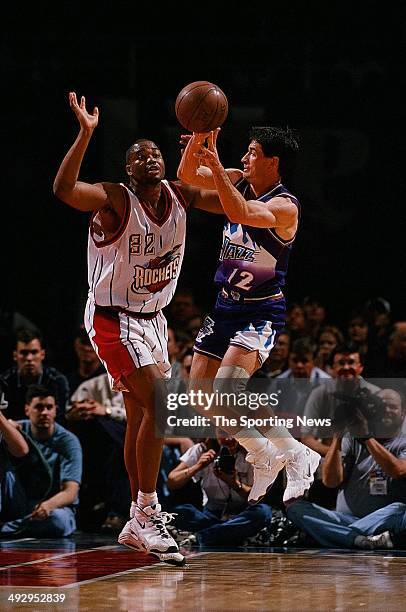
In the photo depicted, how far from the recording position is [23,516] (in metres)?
8.02

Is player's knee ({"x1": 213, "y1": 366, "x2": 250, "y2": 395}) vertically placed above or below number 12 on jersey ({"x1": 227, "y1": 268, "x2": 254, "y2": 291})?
below

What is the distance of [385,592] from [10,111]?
8.05 metres

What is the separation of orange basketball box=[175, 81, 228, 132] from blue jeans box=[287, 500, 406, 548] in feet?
8.96

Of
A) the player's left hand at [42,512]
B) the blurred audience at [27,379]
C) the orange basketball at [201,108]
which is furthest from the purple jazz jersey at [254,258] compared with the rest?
the blurred audience at [27,379]

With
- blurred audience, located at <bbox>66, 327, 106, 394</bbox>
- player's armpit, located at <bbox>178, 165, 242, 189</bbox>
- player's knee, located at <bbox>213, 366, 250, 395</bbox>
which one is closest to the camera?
player's knee, located at <bbox>213, 366, 250, 395</bbox>

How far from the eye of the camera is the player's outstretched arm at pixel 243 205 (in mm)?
5699

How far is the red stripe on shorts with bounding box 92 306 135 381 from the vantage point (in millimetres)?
5801

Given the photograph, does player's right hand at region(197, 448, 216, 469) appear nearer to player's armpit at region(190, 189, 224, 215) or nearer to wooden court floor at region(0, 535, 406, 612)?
wooden court floor at region(0, 535, 406, 612)

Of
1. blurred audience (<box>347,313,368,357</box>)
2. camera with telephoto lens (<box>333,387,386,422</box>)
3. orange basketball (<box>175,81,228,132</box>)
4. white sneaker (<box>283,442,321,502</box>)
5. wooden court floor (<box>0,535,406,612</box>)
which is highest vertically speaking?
orange basketball (<box>175,81,228,132</box>)

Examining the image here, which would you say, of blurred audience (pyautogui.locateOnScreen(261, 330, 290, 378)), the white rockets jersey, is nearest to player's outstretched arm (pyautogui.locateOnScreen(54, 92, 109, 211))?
the white rockets jersey

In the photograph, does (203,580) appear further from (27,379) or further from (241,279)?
(27,379)

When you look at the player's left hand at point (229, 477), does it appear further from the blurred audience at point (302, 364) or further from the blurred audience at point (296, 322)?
the blurred audience at point (296, 322)

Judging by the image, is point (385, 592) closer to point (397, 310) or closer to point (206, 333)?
point (206, 333)

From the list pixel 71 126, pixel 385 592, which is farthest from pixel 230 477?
pixel 71 126
